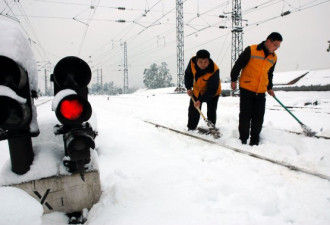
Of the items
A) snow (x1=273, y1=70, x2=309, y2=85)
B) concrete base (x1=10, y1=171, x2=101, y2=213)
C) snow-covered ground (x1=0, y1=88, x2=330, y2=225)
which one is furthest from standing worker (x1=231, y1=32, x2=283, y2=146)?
snow (x1=273, y1=70, x2=309, y2=85)

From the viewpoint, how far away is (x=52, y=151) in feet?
6.85

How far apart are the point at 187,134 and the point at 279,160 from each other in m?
2.03

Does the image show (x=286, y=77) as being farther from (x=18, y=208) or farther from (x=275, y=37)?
(x=18, y=208)

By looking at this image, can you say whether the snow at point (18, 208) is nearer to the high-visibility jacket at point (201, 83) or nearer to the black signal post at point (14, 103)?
the black signal post at point (14, 103)

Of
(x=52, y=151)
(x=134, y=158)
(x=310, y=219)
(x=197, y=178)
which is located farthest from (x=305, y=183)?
(x=52, y=151)

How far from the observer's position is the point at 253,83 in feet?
14.4

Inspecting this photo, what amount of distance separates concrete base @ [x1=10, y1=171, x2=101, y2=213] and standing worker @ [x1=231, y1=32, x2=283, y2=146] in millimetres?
3134

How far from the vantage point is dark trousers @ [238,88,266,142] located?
4.43 m

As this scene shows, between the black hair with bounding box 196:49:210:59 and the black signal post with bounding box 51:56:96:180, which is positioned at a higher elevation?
the black hair with bounding box 196:49:210:59

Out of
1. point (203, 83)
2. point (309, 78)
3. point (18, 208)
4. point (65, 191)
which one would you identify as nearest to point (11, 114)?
point (18, 208)

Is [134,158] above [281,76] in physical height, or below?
below

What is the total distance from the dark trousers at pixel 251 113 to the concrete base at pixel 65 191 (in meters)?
3.11

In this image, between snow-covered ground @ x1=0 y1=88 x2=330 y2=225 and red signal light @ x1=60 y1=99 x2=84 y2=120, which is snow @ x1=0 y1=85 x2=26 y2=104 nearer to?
red signal light @ x1=60 y1=99 x2=84 y2=120

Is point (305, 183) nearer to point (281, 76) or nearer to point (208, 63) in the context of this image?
point (208, 63)
